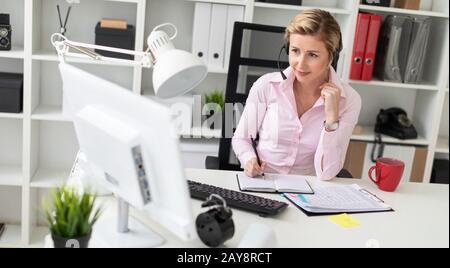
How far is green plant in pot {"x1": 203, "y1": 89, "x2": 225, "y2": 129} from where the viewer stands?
3.17 meters

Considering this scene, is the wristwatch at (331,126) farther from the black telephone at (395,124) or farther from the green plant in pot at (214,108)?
the black telephone at (395,124)

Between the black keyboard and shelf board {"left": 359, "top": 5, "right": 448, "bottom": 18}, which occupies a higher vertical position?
shelf board {"left": 359, "top": 5, "right": 448, "bottom": 18}

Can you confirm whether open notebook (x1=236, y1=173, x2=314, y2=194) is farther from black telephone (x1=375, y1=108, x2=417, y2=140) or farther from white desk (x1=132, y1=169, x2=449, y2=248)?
black telephone (x1=375, y1=108, x2=417, y2=140)

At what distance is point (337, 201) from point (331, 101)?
15.9 inches

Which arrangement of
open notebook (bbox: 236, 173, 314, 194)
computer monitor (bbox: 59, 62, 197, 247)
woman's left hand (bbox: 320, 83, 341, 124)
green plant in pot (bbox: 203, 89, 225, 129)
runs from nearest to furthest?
1. computer monitor (bbox: 59, 62, 197, 247)
2. open notebook (bbox: 236, 173, 314, 194)
3. woman's left hand (bbox: 320, 83, 341, 124)
4. green plant in pot (bbox: 203, 89, 225, 129)

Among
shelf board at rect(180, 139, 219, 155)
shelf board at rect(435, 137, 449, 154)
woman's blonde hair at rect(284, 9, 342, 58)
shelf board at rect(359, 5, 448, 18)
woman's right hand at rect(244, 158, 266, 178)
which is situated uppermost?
shelf board at rect(359, 5, 448, 18)

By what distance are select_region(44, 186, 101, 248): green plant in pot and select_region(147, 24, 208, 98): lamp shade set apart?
307 mm

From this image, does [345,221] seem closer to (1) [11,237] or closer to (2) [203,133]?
(2) [203,133]

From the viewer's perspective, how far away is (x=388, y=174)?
75.2 inches

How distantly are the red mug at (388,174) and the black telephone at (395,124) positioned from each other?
1446mm

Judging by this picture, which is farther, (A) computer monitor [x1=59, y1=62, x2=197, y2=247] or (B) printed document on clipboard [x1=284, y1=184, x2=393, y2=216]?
(B) printed document on clipboard [x1=284, y1=184, x2=393, y2=216]

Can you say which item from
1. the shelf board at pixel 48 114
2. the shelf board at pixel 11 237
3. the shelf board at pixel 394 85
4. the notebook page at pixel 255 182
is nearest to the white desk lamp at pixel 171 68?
the notebook page at pixel 255 182

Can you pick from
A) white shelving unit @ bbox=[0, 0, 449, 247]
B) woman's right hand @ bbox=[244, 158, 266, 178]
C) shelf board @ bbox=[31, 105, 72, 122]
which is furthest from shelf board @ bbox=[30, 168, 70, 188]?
woman's right hand @ bbox=[244, 158, 266, 178]
